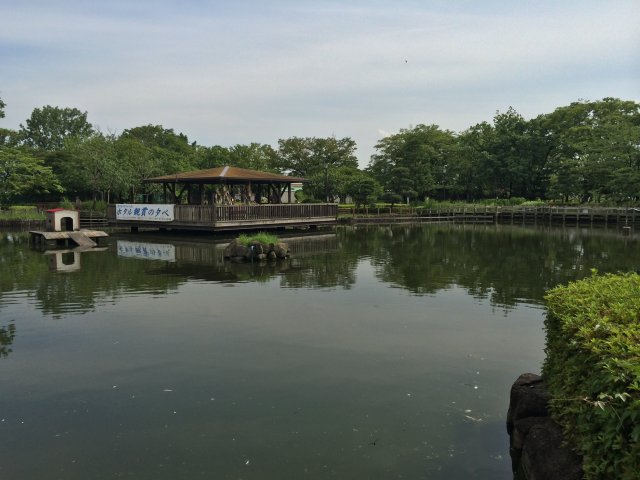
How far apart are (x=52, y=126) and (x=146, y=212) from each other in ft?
237

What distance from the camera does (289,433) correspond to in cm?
536

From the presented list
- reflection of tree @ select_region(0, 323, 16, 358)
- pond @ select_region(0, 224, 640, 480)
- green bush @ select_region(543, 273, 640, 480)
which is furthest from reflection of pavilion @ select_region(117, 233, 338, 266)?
green bush @ select_region(543, 273, 640, 480)

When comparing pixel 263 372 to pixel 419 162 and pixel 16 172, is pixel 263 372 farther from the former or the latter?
pixel 419 162

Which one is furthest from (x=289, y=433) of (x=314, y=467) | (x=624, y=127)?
(x=624, y=127)

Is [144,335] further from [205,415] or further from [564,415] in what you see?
[564,415]

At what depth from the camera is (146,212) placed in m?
30.2

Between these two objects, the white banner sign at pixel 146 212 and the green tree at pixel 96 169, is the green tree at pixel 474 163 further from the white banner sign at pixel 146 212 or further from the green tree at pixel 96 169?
the white banner sign at pixel 146 212

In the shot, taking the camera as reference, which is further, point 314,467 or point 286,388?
point 286,388

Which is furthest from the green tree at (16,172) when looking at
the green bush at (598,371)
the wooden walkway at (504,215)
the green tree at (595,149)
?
the green tree at (595,149)

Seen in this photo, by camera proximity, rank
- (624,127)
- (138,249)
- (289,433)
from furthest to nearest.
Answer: (624,127)
(138,249)
(289,433)

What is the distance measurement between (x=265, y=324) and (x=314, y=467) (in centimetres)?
497

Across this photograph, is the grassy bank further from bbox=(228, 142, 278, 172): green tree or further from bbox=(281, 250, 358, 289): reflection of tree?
bbox=(281, 250, 358, 289): reflection of tree

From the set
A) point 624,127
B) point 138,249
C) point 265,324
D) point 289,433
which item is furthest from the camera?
point 624,127

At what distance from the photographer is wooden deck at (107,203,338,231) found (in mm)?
27406
